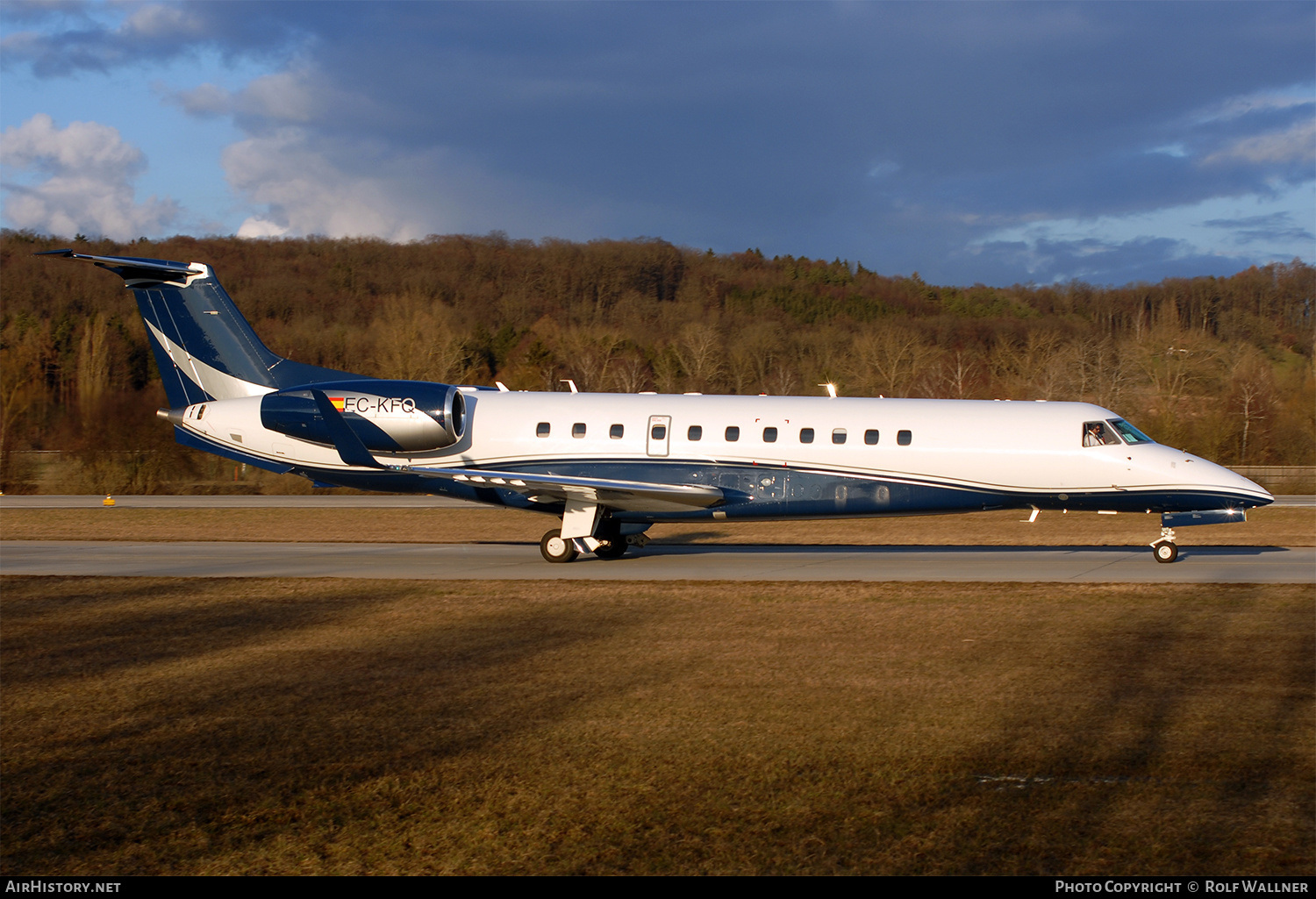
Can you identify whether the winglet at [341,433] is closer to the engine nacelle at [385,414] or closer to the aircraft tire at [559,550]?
the engine nacelle at [385,414]

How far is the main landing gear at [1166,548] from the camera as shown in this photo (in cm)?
1869

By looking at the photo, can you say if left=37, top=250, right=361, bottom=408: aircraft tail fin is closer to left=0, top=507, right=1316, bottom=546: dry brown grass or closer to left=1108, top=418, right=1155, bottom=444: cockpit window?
left=0, top=507, right=1316, bottom=546: dry brown grass

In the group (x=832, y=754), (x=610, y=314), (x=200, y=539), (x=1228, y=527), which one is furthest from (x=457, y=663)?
(x=610, y=314)

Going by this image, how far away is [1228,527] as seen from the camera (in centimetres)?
2667

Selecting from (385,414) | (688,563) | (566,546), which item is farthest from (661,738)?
(385,414)

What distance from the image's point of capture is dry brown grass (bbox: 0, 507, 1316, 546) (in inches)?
968

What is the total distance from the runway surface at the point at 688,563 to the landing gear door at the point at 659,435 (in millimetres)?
2176

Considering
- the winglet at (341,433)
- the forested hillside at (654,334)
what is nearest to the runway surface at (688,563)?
the winglet at (341,433)

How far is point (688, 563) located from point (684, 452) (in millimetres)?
2114

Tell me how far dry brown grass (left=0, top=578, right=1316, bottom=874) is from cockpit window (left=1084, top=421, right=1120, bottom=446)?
5.22 metres

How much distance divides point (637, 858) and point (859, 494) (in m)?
14.0

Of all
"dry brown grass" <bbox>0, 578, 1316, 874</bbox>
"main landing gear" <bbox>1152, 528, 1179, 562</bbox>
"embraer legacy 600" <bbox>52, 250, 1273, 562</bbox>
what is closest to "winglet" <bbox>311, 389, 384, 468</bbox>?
"embraer legacy 600" <bbox>52, 250, 1273, 562</bbox>

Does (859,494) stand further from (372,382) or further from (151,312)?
(151,312)

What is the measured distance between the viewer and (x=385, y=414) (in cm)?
1958
